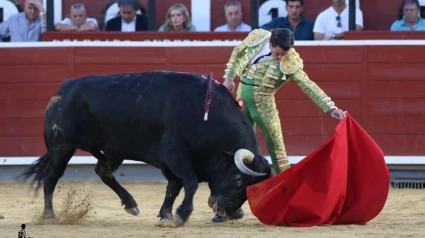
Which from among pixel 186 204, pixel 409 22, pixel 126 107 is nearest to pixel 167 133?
pixel 126 107

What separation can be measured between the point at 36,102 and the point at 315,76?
2581 millimetres

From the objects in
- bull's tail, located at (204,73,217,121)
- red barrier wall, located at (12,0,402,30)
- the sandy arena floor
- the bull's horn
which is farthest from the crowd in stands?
the bull's horn

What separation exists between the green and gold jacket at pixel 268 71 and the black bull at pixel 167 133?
0.70 feet

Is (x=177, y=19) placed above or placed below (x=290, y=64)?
above

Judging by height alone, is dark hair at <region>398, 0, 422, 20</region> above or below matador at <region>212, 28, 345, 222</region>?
above

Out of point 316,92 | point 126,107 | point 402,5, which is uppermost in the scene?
point 402,5

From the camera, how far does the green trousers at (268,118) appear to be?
7.44 meters

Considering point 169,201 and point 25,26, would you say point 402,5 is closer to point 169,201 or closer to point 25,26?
point 25,26

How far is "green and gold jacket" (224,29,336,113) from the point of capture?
23.7 ft

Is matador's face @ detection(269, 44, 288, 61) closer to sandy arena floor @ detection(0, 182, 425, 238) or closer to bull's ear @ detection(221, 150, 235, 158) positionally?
bull's ear @ detection(221, 150, 235, 158)

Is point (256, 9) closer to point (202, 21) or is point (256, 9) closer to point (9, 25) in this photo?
point (202, 21)

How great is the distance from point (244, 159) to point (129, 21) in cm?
393

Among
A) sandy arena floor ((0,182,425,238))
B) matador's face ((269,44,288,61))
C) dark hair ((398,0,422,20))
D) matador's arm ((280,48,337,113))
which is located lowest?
sandy arena floor ((0,182,425,238))

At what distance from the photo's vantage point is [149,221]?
310 inches
